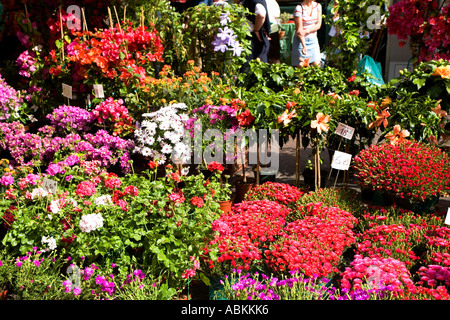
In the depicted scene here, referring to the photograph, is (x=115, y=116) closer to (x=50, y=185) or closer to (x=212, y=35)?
(x=50, y=185)

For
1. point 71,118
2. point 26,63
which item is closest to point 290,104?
point 71,118

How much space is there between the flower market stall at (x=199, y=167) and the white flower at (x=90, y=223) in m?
0.01

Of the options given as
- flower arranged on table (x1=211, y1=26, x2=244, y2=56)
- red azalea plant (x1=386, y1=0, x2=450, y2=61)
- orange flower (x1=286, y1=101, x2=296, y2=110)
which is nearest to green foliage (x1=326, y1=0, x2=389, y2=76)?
red azalea plant (x1=386, y1=0, x2=450, y2=61)

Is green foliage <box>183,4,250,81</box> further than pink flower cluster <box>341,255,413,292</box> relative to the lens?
Yes

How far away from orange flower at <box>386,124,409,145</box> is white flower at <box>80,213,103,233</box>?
7.21 ft

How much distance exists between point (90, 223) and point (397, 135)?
2.35 meters

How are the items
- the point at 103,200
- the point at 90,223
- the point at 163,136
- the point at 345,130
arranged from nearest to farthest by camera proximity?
the point at 90,223
the point at 103,200
the point at 345,130
the point at 163,136

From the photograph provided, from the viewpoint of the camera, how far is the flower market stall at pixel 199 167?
8.16 ft

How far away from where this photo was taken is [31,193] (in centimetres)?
290

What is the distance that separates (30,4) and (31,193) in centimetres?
255

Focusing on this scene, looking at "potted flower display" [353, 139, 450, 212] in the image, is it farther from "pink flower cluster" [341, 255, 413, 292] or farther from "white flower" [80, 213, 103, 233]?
"white flower" [80, 213, 103, 233]

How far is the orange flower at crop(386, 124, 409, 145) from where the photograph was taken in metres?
3.39

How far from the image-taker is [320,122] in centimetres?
335

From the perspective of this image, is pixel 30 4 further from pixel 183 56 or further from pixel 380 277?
pixel 380 277
